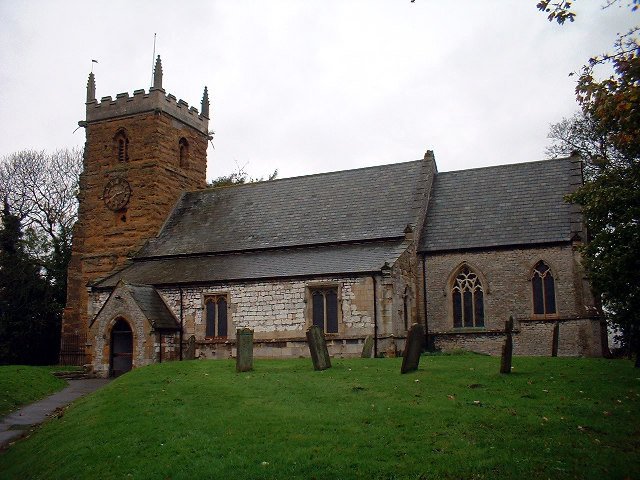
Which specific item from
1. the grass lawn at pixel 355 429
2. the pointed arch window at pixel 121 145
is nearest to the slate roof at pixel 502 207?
the grass lawn at pixel 355 429

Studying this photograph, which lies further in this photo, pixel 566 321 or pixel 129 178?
pixel 129 178

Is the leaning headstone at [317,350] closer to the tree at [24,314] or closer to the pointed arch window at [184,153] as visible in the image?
the pointed arch window at [184,153]

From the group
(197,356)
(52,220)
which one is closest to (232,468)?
(197,356)

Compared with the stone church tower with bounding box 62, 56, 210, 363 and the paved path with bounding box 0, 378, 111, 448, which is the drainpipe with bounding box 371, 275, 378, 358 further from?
the stone church tower with bounding box 62, 56, 210, 363

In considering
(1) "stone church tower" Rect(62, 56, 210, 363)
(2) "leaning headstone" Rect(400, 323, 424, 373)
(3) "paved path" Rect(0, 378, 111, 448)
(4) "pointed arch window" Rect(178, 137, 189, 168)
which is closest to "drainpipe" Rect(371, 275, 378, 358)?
(2) "leaning headstone" Rect(400, 323, 424, 373)

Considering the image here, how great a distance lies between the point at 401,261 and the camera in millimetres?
25094

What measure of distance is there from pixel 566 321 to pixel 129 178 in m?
22.4

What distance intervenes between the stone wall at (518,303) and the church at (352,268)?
5cm

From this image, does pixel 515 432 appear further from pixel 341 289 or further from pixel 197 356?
pixel 197 356

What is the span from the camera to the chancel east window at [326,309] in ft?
82.1

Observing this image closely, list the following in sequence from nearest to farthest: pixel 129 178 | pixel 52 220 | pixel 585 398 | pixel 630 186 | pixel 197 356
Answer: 1. pixel 585 398
2. pixel 630 186
3. pixel 197 356
4. pixel 129 178
5. pixel 52 220

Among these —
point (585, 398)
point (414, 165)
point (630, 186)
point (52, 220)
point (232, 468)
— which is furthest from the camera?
point (52, 220)

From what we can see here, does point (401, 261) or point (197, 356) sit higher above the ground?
point (401, 261)

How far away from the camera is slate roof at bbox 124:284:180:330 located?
25.5 meters
